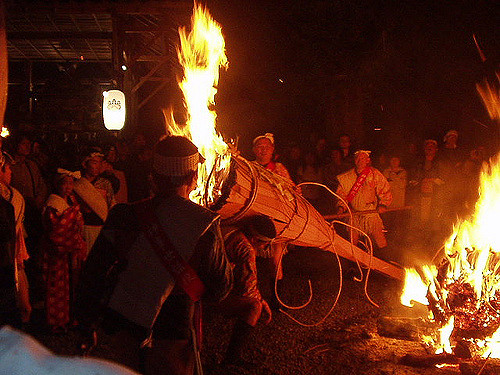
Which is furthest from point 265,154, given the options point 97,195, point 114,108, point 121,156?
point 114,108

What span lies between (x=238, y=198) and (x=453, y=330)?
2.45 meters

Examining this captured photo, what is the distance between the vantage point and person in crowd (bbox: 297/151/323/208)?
9.95 m

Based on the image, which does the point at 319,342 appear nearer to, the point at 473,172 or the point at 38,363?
the point at 38,363

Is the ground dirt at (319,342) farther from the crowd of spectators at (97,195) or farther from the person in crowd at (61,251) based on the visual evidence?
the crowd of spectators at (97,195)

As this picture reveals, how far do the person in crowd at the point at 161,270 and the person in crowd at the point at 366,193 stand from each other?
4.98 metres

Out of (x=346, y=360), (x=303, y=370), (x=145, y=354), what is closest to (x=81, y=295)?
(x=145, y=354)

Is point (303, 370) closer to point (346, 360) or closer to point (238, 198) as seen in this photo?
point (346, 360)

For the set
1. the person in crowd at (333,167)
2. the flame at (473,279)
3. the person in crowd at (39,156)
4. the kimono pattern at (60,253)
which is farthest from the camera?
the person in crowd at (333,167)

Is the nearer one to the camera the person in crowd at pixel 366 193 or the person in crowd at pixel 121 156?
the person in crowd at pixel 366 193

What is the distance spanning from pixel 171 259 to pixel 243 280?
1.89 meters

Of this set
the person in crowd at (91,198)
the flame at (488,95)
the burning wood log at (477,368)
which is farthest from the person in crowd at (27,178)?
the flame at (488,95)

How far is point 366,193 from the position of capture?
294 inches

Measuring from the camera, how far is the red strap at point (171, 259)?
2.58m

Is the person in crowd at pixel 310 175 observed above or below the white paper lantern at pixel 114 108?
below
